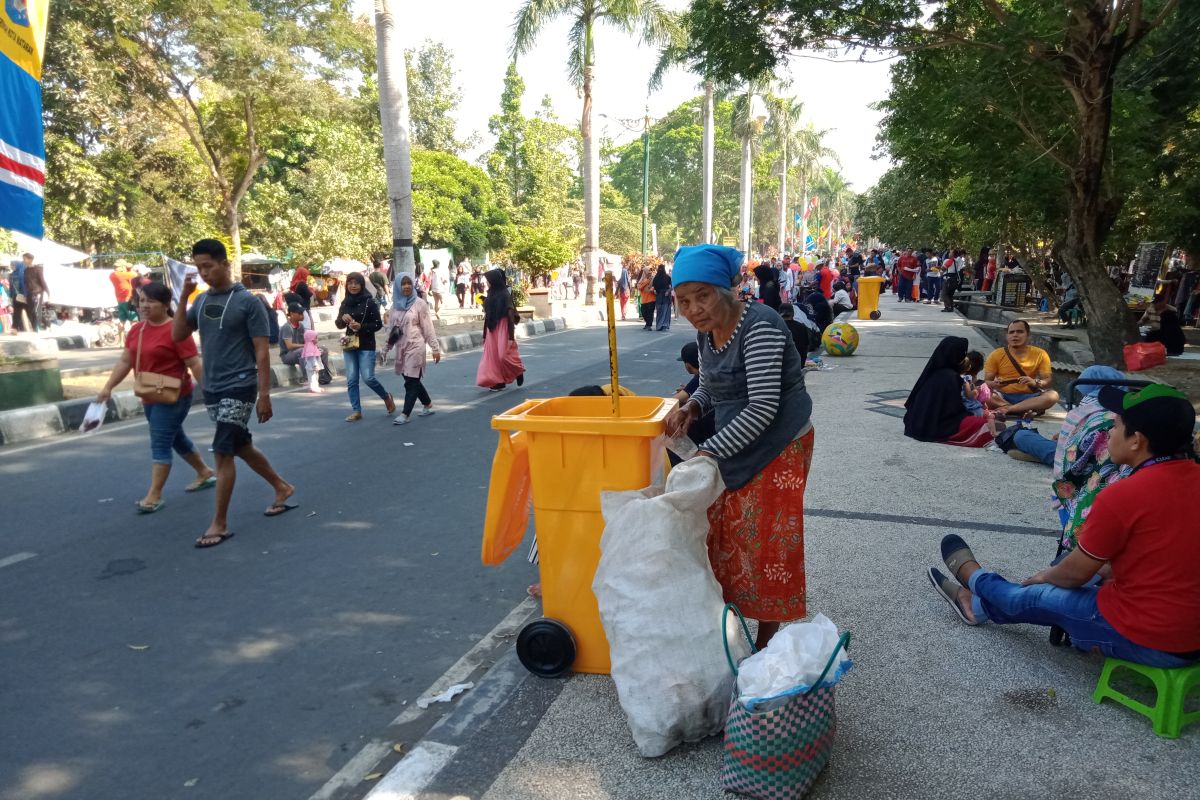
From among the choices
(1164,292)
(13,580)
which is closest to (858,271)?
(1164,292)

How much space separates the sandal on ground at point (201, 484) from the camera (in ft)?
20.5

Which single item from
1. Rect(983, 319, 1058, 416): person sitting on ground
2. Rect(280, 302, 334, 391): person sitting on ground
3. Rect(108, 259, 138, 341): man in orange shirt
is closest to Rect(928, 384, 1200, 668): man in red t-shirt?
Rect(983, 319, 1058, 416): person sitting on ground

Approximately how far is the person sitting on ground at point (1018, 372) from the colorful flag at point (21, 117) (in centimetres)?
795

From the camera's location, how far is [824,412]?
8883 millimetres

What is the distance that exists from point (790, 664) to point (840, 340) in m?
11.6

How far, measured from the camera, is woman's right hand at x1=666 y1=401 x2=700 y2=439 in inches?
121

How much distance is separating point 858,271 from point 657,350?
68.2 ft

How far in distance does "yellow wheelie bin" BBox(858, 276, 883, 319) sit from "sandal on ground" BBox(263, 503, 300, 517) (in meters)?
17.0

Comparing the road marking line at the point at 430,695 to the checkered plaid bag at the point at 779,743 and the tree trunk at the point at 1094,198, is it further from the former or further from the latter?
the tree trunk at the point at 1094,198

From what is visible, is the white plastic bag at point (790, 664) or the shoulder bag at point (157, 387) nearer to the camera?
the white plastic bag at point (790, 664)

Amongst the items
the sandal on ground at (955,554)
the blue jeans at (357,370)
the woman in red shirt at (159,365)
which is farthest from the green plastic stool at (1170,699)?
the blue jeans at (357,370)

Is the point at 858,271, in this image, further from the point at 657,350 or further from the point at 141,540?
the point at 141,540

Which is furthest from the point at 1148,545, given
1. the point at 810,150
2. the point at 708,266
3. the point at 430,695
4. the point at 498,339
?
the point at 810,150

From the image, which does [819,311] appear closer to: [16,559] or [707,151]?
[16,559]
